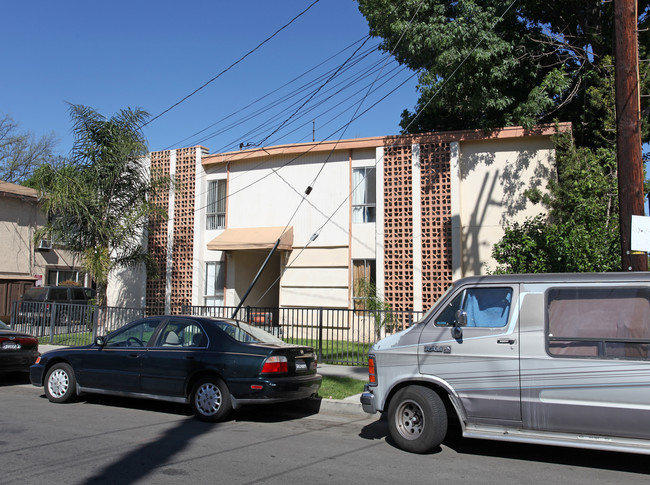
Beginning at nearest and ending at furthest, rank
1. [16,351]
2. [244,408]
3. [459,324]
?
[459,324] → [244,408] → [16,351]

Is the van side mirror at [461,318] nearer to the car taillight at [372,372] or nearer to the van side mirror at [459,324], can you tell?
the van side mirror at [459,324]

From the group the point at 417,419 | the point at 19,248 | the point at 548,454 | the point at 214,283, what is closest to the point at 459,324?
the point at 417,419

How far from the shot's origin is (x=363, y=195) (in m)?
17.8

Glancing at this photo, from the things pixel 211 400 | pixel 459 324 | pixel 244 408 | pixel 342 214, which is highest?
pixel 342 214

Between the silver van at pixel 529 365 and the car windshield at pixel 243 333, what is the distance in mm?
2416

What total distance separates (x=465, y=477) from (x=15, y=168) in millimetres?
40716

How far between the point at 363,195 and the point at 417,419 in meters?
11.7

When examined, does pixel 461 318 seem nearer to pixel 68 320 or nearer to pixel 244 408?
pixel 244 408

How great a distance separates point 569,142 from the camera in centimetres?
1487

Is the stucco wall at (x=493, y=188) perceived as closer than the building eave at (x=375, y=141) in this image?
No

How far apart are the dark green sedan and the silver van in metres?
1.76

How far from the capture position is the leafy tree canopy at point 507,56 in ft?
49.3

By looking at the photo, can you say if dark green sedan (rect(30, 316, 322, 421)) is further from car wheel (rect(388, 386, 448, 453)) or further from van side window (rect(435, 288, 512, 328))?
van side window (rect(435, 288, 512, 328))

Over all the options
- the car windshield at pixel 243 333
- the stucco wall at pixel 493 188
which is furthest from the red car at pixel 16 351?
the stucco wall at pixel 493 188
